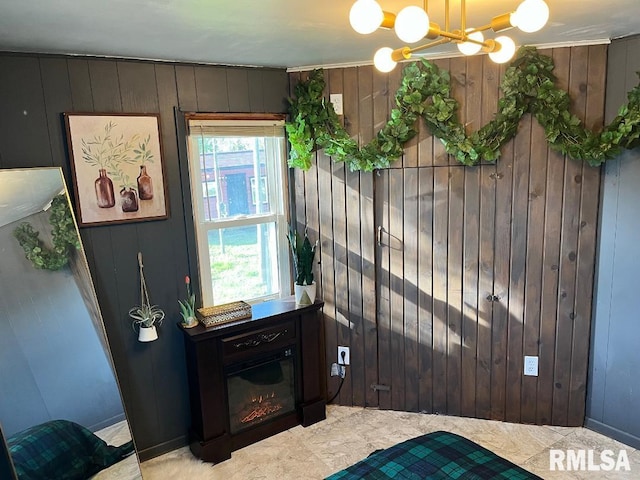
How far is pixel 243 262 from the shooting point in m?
3.26

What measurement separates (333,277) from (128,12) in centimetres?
203

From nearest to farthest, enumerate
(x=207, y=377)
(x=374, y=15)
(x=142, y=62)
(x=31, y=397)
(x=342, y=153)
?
(x=374, y=15)
(x=31, y=397)
(x=142, y=62)
(x=207, y=377)
(x=342, y=153)

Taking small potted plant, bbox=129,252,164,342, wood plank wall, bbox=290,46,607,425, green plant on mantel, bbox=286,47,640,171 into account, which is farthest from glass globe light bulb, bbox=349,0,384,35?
small potted plant, bbox=129,252,164,342

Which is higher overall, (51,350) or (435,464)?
(51,350)

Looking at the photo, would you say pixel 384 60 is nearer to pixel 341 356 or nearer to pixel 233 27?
pixel 233 27

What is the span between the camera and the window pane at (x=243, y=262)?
3154 mm

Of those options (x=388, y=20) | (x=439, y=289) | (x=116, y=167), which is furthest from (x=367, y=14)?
(x=439, y=289)

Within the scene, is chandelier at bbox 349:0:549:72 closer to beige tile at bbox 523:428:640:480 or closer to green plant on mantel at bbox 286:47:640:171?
green plant on mantel at bbox 286:47:640:171

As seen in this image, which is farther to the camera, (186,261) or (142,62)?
(186,261)

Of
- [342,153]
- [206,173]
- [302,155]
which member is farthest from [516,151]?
[206,173]

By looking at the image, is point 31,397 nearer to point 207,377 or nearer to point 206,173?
point 207,377

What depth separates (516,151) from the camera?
2.90 m

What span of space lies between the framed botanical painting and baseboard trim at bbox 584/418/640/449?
2880 millimetres

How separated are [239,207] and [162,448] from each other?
155 centimetres
